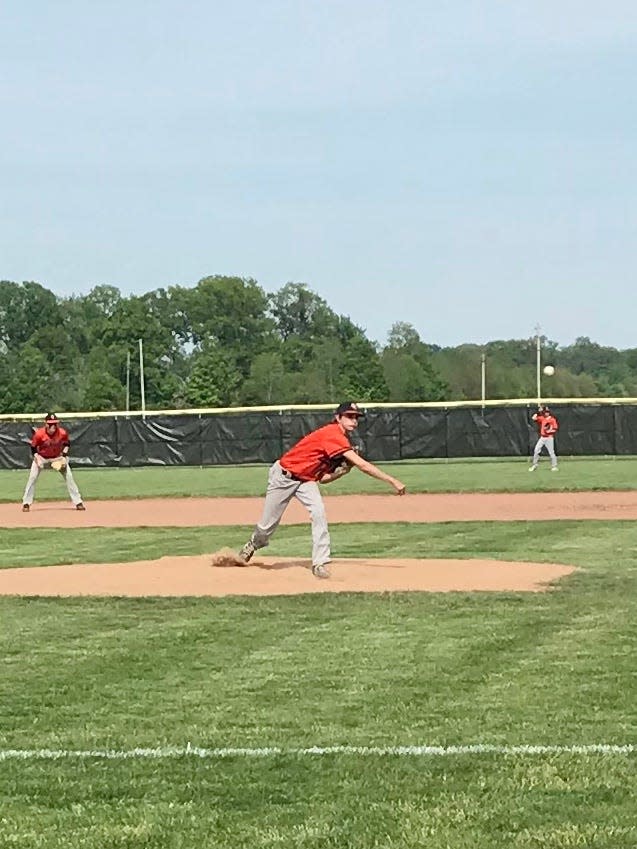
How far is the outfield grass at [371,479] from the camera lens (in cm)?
2903

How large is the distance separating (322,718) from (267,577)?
6.04 metres

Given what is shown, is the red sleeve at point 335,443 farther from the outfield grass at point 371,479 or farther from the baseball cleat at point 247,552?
the outfield grass at point 371,479

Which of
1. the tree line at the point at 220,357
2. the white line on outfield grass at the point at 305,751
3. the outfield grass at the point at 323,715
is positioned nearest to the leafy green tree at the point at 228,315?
the tree line at the point at 220,357

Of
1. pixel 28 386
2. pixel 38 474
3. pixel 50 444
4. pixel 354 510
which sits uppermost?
pixel 28 386

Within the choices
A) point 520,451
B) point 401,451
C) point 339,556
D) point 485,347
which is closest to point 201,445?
point 401,451

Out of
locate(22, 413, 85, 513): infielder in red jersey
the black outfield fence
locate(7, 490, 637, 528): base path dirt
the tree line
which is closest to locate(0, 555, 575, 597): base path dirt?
locate(7, 490, 637, 528): base path dirt

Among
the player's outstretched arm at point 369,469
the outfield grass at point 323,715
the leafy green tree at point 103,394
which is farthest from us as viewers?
the leafy green tree at point 103,394

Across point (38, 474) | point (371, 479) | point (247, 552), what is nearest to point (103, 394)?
point (371, 479)

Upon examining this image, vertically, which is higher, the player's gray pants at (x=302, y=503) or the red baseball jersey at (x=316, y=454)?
the red baseball jersey at (x=316, y=454)

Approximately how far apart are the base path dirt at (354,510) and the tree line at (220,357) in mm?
78871

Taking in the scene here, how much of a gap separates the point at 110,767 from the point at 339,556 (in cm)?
938

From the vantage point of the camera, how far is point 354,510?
78.2ft

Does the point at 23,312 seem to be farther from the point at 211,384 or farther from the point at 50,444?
the point at 50,444

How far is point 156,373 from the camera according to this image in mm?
117000
